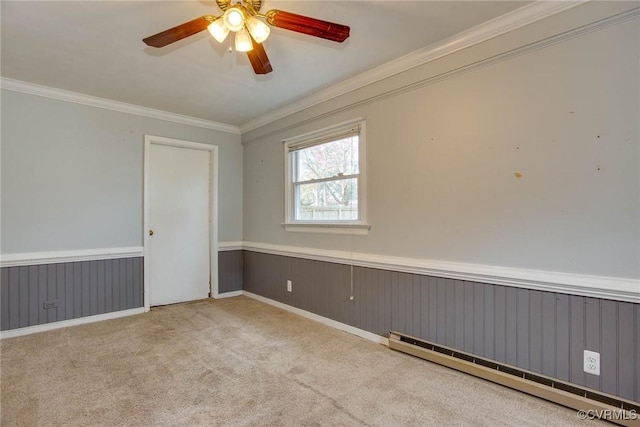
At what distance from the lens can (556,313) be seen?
195 centimetres

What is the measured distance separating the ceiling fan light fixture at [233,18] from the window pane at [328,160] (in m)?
1.63

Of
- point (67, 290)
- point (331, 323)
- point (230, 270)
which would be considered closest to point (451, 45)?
point (331, 323)

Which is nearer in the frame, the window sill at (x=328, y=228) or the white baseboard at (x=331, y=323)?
the white baseboard at (x=331, y=323)

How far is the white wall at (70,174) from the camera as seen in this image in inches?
122

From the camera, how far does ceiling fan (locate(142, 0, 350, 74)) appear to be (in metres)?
1.70

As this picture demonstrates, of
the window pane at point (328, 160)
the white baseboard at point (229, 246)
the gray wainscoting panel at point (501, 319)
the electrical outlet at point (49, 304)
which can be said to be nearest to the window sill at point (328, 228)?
the gray wainscoting panel at point (501, 319)

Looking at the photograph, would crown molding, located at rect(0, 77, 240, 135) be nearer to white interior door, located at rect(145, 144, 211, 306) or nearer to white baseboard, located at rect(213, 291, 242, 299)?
white interior door, located at rect(145, 144, 211, 306)

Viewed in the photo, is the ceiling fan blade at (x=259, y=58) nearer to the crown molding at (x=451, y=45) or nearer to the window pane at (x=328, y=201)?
the crown molding at (x=451, y=45)

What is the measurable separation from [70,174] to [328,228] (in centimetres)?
277

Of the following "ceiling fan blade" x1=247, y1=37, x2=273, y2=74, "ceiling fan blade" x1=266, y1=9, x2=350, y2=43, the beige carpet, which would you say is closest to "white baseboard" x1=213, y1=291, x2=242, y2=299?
the beige carpet

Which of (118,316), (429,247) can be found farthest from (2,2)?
(429,247)

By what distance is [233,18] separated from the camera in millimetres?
1692

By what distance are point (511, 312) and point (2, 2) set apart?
12.1ft

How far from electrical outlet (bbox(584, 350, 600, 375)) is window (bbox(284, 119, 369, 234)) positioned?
1.72m
